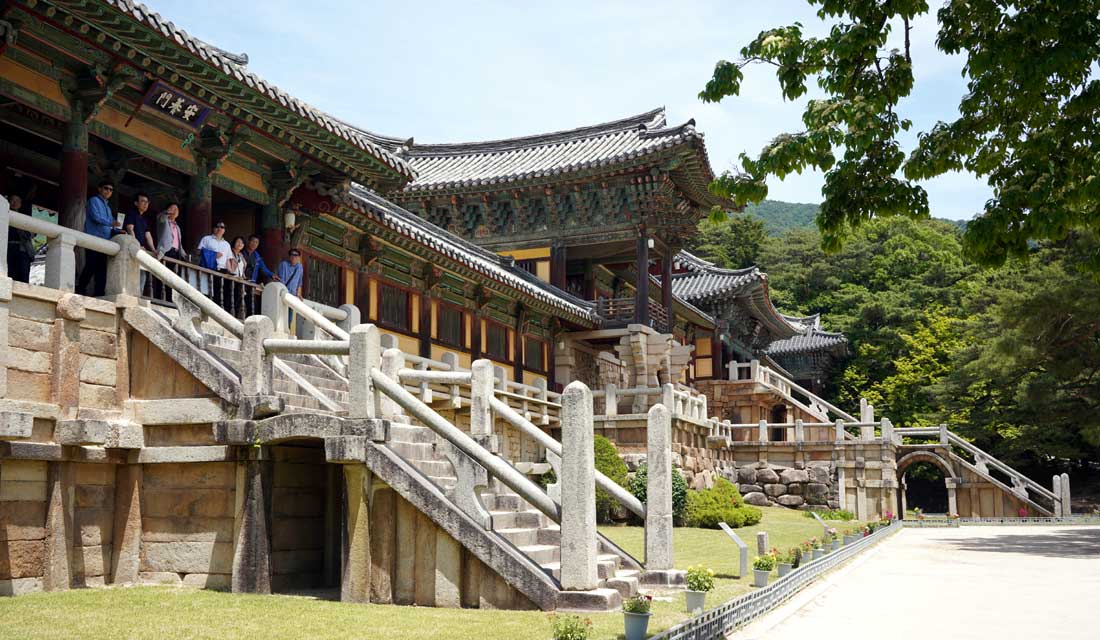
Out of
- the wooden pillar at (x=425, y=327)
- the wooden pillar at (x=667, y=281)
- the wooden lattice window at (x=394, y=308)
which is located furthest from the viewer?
the wooden pillar at (x=667, y=281)

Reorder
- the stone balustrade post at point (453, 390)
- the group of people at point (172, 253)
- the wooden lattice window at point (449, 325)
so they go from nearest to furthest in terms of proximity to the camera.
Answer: the group of people at point (172, 253), the stone balustrade post at point (453, 390), the wooden lattice window at point (449, 325)

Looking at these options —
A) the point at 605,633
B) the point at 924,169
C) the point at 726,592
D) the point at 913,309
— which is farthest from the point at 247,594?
the point at 913,309

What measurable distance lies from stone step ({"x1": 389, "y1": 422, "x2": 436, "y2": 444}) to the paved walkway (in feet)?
15.7

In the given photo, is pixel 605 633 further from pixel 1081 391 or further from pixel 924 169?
pixel 1081 391

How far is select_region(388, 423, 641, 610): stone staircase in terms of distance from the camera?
1203 cm

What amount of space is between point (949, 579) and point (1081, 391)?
2305cm

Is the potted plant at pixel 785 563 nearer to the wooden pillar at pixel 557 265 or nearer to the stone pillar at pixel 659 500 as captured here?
the stone pillar at pixel 659 500

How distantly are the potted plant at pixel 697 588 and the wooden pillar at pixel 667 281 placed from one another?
23.6 meters

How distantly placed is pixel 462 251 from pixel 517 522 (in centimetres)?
1511

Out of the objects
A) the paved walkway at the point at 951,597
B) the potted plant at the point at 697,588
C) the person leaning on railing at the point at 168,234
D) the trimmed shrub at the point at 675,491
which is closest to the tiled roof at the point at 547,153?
the trimmed shrub at the point at 675,491

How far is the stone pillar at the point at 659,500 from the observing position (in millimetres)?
12922

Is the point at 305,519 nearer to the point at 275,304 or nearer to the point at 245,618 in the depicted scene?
the point at 245,618

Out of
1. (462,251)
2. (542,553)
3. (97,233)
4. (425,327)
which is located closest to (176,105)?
(97,233)

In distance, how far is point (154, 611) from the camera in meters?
10.5
